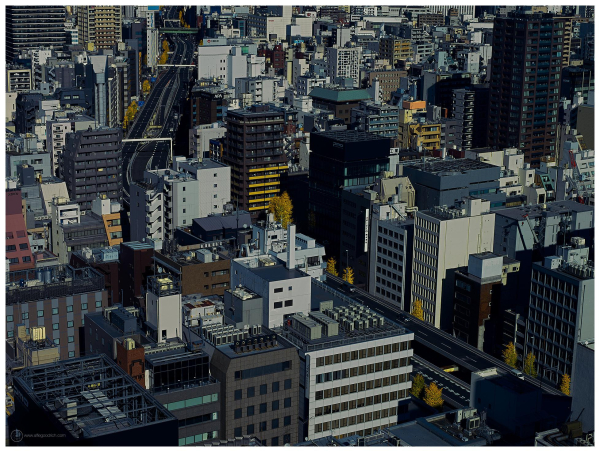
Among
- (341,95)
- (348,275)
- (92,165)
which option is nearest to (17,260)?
(92,165)

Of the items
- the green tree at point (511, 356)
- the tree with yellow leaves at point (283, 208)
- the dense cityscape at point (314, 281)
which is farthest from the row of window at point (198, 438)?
the tree with yellow leaves at point (283, 208)

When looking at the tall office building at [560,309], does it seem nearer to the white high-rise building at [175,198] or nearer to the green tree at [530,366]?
the green tree at [530,366]

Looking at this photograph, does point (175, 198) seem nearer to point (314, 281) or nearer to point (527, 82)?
point (314, 281)

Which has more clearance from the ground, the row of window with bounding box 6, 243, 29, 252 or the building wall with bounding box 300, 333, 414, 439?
the row of window with bounding box 6, 243, 29, 252

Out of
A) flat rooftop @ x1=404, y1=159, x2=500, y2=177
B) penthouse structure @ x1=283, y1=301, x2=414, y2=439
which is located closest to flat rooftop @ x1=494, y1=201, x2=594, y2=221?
flat rooftop @ x1=404, y1=159, x2=500, y2=177

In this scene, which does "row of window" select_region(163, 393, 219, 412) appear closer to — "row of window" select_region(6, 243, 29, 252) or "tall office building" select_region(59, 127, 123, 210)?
"row of window" select_region(6, 243, 29, 252)
